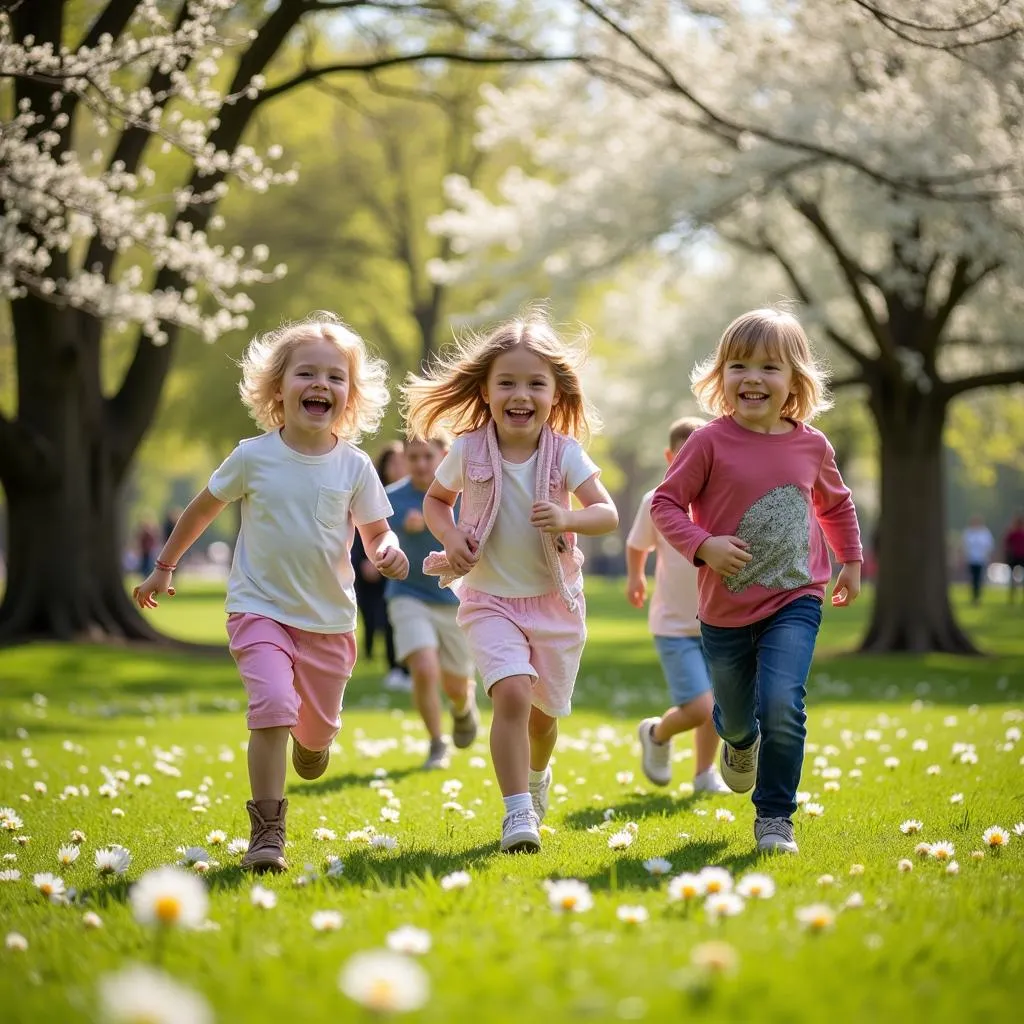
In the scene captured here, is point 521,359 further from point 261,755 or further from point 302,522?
point 261,755

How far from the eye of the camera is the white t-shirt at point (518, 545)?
5570mm

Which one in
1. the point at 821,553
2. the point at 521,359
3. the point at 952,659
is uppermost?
the point at 521,359

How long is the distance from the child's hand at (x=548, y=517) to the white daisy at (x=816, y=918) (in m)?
2.09

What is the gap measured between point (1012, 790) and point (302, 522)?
3782 mm

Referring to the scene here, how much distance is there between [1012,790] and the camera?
21.9 ft

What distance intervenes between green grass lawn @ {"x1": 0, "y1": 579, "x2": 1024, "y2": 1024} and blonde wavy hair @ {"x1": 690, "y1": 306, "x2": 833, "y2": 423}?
5.80ft

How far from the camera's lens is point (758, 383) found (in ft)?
17.8

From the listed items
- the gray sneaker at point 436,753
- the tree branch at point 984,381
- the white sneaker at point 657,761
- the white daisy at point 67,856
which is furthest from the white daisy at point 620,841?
the tree branch at point 984,381

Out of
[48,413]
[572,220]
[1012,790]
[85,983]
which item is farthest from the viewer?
[572,220]

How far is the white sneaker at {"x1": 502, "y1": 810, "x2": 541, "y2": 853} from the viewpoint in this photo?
5.04m

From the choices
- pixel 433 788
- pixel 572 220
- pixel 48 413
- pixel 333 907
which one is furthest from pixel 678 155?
pixel 333 907

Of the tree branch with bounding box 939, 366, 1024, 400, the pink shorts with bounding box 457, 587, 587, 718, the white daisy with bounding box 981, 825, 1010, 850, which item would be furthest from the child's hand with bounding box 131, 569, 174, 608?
the tree branch with bounding box 939, 366, 1024, 400

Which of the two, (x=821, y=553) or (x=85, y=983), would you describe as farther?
(x=821, y=553)

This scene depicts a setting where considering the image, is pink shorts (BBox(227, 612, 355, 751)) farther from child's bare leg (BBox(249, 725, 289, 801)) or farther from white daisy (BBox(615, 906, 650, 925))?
white daisy (BBox(615, 906, 650, 925))
